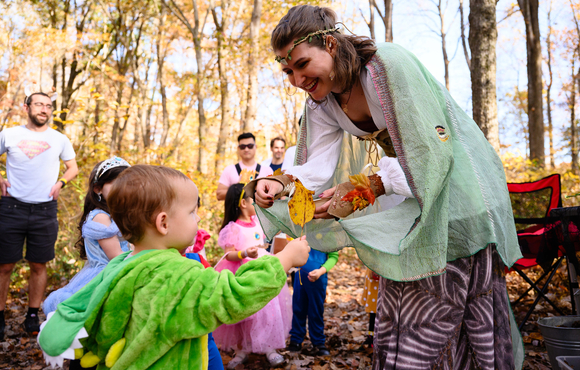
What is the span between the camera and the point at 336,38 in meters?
1.90

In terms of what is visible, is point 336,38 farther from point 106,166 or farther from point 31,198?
point 31,198

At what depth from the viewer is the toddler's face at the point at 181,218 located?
1571 mm

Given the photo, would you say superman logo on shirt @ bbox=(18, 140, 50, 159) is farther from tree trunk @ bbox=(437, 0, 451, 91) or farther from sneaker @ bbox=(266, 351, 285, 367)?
tree trunk @ bbox=(437, 0, 451, 91)

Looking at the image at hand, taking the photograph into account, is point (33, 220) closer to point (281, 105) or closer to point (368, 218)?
point (368, 218)

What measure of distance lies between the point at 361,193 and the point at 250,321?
2.41 m

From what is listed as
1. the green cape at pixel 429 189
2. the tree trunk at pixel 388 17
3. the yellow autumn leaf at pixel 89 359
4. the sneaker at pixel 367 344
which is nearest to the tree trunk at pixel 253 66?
the tree trunk at pixel 388 17

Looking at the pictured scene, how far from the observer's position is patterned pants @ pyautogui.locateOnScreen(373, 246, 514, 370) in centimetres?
166

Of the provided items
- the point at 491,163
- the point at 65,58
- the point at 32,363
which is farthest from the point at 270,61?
the point at 491,163

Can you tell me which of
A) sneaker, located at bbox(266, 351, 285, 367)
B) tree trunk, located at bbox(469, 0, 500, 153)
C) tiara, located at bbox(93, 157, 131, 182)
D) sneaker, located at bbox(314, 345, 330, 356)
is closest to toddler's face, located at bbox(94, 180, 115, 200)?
tiara, located at bbox(93, 157, 131, 182)

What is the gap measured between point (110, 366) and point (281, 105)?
43.4ft

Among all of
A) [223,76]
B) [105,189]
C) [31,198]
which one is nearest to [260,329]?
[105,189]

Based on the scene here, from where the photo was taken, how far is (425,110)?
1636 mm

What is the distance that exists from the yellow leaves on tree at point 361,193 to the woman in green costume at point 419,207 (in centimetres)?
3

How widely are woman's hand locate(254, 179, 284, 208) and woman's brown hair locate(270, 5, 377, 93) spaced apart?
556mm
